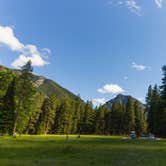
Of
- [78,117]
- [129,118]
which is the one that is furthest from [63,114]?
[129,118]

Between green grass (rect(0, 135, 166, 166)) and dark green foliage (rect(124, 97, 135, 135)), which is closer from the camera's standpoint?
green grass (rect(0, 135, 166, 166))

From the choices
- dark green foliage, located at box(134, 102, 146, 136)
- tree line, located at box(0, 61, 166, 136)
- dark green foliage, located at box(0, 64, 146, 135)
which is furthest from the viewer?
dark green foliage, located at box(134, 102, 146, 136)

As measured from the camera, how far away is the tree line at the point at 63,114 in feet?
214

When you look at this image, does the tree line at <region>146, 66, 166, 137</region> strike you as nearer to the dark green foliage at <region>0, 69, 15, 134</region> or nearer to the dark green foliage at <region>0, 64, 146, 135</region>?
the dark green foliage at <region>0, 64, 146, 135</region>

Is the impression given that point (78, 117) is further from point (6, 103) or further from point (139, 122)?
point (6, 103)

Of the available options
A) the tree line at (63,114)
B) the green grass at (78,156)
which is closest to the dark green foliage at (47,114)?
the tree line at (63,114)

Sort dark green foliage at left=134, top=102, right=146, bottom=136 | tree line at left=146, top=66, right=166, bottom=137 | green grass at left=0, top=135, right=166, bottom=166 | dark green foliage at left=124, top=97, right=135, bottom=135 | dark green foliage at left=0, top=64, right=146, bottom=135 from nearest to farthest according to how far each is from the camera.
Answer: green grass at left=0, top=135, right=166, bottom=166
tree line at left=146, top=66, right=166, bottom=137
dark green foliage at left=0, top=64, right=146, bottom=135
dark green foliage at left=124, top=97, right=135, bottom=135
dark green foliage at left=134, top=102, right=146, bottom=136

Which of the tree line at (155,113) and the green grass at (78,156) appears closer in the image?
the green grass at (78,156)

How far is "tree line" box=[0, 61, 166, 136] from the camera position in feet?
214

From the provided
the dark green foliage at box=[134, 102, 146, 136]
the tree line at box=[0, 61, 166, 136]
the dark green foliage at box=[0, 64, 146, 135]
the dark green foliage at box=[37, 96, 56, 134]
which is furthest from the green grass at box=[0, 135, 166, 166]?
the dark green foliage at box=[134, 102, 146, 136]

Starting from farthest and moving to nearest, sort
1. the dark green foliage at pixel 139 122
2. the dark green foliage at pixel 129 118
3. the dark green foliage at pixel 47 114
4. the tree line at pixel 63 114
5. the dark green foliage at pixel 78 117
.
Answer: the dark green foliage at pixel 139 122 → the dark green foliage at pixel 129 118 → the dark green foliage at pixel 47 114 → the dark green foliage at pixel 78 117 → the tree line at pixel 63 114

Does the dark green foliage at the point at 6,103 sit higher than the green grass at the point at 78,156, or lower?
higher

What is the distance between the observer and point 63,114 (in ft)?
371

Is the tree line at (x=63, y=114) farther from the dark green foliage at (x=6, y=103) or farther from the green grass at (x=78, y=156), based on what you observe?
the green grass at (x=78, y=156)
